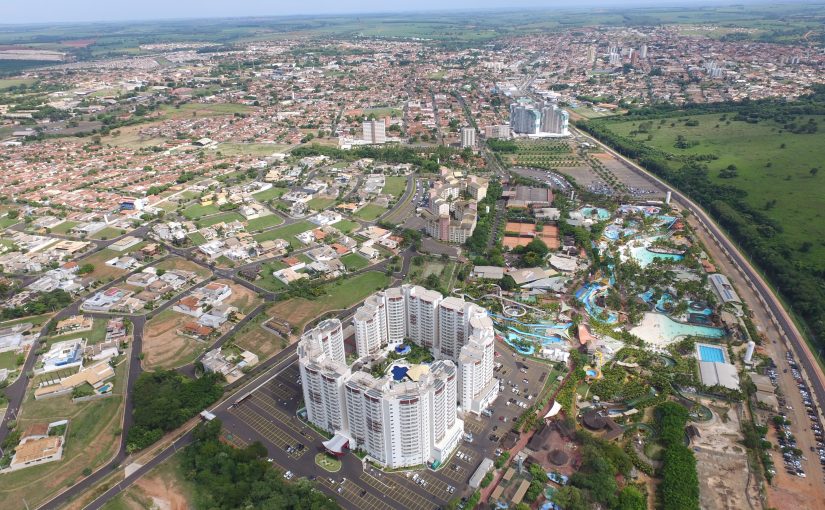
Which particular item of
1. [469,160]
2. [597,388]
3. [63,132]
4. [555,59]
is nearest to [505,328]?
[597,388]

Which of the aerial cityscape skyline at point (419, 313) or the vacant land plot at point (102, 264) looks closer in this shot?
the aerial cityscape skyline at point (419, 313)

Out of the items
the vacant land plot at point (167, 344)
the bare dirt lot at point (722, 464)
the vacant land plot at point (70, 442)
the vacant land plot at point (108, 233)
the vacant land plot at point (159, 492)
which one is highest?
the vacant land plot at point (108, 233)

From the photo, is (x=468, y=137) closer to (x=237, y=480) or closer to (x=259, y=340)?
(x=259, y=340)

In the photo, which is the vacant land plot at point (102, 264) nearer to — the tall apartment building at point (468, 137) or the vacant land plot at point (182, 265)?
the vacant land plot at point (182, 265)

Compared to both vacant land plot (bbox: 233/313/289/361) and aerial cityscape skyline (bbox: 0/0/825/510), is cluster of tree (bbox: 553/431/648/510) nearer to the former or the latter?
aerial cityscape skyline (bbox: 0/0/825/510)

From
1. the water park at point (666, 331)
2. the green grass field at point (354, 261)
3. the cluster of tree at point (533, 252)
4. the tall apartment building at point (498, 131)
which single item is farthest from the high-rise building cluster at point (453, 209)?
the tall apartment building at point (498, 131)

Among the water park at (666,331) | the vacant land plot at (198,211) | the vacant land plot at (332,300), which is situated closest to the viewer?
the water park at (666,331)
